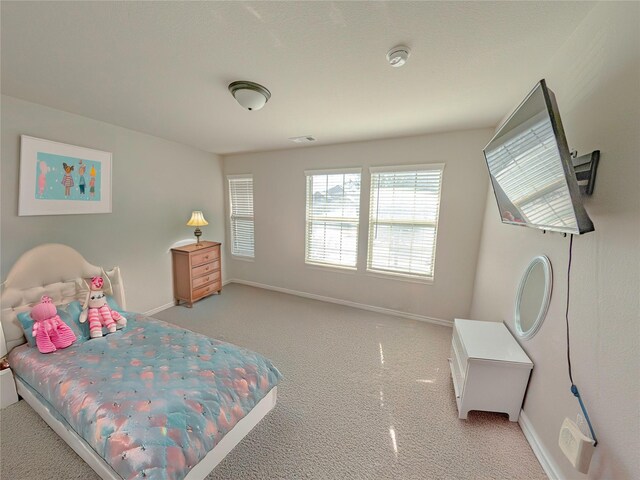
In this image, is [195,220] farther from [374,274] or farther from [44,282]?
[374,274]

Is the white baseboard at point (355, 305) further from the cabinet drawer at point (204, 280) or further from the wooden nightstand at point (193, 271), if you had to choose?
the wooden nightstand at point (193, 271)

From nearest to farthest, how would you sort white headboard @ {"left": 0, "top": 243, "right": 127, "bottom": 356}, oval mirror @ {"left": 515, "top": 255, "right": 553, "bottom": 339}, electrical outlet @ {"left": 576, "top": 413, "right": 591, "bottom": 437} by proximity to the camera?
1. electrical outlet @ {"left": 576, "top": 413, "right": 591, "bottom": 437}
2. oval mirror @ {"left": 515, "top": 255, "right": 553, "bottom": 339}
3. white headboard @ {"left": 0, "top": 243, "right": 127, "bottom": 356}

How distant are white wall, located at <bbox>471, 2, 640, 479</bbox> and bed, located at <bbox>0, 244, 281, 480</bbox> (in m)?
1.72

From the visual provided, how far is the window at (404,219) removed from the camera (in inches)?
119

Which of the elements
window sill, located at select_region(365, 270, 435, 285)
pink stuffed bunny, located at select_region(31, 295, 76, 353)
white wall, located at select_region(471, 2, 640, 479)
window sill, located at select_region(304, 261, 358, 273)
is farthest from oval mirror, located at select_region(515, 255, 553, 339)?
pink stuffed bunny, located at select_region(31, 295, 76, 353)

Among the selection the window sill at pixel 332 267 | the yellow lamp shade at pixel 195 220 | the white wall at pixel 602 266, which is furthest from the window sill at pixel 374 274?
the yellow lamp shade at pixel 195 220

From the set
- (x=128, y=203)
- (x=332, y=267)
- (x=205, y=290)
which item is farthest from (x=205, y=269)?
(x=332, y=267)

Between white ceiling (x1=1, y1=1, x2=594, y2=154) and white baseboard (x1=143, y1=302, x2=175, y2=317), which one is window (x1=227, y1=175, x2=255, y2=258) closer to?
white baseboard (x1=143, y1=302, x2=175, y2=317)

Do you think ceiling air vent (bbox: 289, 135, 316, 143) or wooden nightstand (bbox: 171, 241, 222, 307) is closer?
ceiling air vent (bbox: 289, 135, 316, 143)

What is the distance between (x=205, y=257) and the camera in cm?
370

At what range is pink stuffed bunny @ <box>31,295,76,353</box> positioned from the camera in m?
1.77

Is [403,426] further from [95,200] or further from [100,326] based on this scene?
[95,200]

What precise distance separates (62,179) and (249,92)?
7.06 ft

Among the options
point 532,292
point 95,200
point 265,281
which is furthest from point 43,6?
point 265,281
